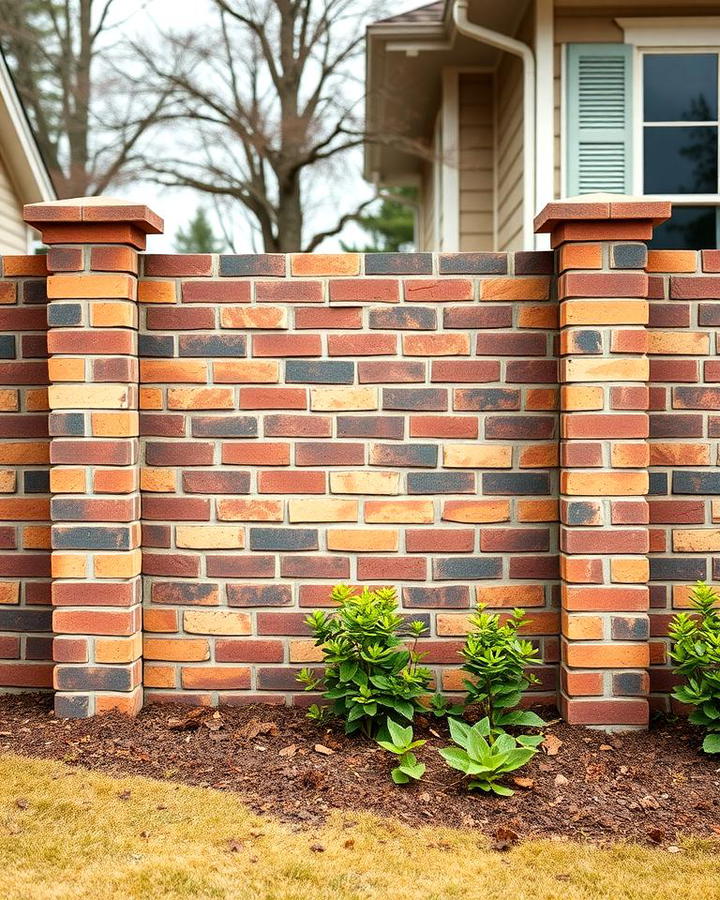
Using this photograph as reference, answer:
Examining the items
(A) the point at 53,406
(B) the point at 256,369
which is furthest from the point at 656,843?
(A) the point at 53,406

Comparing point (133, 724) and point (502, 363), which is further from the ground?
point (502, 363)

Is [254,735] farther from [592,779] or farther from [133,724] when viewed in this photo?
[592,779]

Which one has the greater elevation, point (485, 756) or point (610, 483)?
A: point (610, 483)

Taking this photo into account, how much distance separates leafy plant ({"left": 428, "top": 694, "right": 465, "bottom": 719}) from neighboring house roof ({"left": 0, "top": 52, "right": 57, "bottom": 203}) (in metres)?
9.42

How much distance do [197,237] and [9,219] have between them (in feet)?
66.0

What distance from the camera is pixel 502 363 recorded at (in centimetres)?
323

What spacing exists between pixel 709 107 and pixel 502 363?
13.8 ft

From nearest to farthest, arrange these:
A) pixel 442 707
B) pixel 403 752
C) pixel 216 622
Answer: pixel 403 752, pixel 442 707, pixel 216 622

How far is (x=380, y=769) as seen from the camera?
9.11 ft

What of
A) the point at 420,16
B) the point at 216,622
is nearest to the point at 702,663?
the point at 216,622

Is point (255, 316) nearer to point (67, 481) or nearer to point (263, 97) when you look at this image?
point (67, 481)

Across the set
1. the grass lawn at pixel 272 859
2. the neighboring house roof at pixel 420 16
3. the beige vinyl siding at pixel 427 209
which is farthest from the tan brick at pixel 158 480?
the beige vinyl siding at pixel 427 209

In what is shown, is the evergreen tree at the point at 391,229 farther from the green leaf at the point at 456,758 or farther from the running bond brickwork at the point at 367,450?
the green leaf at the point at 456,758

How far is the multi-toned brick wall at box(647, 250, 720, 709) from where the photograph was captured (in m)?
3.24
